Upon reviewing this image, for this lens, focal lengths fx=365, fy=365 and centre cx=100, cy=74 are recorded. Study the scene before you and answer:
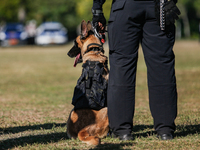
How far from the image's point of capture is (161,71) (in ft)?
12.0

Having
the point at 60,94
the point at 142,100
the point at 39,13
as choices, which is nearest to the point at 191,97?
the point at 142,100

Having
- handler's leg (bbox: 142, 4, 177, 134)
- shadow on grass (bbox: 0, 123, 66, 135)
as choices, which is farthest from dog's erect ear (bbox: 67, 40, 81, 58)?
shadow on grass (bbox: 0, 123, 66, 135)

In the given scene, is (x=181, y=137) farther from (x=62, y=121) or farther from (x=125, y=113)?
(x=62, y=121)

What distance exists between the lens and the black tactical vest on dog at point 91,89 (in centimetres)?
367

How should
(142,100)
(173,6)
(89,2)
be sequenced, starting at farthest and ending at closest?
(89,2)
(142,100)
(173,6)

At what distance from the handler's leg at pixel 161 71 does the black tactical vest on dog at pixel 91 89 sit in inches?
19.4

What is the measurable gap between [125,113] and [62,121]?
59.6 inches

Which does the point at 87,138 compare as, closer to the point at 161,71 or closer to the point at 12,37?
the point at 161,71

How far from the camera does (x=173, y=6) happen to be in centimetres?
358

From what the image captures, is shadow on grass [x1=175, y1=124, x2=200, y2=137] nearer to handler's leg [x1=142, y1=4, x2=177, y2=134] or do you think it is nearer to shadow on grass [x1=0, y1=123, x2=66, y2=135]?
handler's leg [x1=142, y1=4, x2=177, y2=134]

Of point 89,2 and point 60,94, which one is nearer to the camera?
point 60,94

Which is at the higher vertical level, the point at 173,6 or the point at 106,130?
the point at 173,6

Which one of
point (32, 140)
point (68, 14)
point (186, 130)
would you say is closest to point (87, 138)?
point (32, 140)

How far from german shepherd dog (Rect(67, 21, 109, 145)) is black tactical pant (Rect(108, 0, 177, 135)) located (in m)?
0.11
